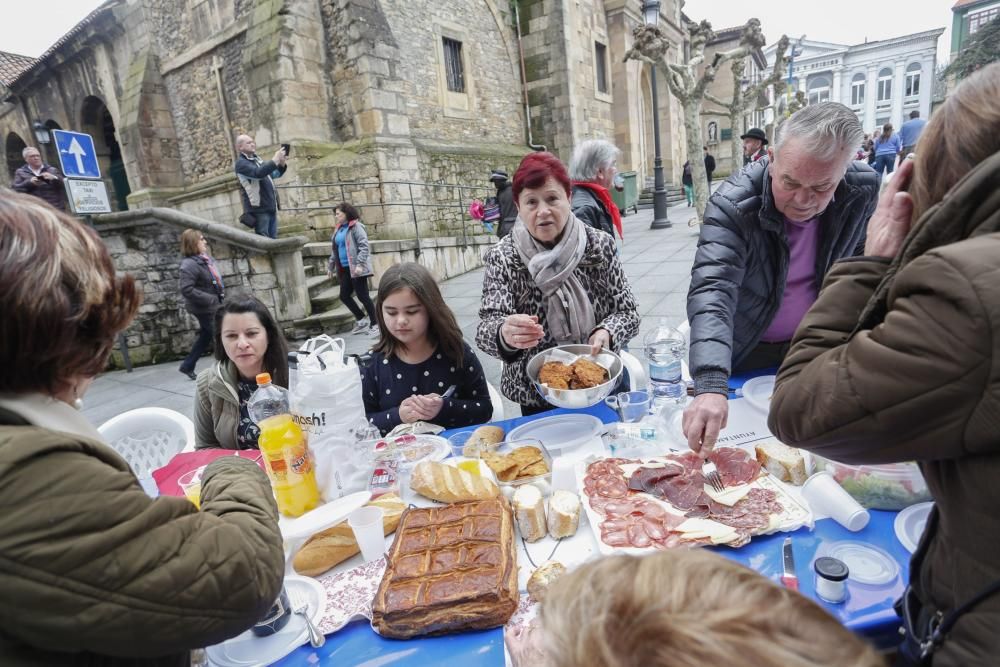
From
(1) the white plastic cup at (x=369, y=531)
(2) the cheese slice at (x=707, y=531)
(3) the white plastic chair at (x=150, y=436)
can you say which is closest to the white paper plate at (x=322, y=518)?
(1) the white plastic cup at (x=369, y=531)

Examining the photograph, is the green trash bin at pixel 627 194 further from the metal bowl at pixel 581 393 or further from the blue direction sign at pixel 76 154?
the metal bowl at pixel 581 393

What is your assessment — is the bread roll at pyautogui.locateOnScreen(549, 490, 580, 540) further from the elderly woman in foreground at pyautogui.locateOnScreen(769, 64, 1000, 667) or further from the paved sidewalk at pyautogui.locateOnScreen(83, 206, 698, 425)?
the paved sidewalk at pyautogui.locateOnScreen(83, 206, 698, 425)

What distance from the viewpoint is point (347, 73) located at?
459 inches

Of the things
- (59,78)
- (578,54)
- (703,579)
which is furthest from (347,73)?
(59,78)

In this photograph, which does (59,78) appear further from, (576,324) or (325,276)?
(576,324)

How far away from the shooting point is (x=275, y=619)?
1.30 meters

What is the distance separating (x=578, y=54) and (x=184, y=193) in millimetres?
13855

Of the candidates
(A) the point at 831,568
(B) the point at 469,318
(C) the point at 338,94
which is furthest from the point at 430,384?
A: (C) the point at 338,94

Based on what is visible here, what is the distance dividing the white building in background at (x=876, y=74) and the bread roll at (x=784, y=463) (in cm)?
6346

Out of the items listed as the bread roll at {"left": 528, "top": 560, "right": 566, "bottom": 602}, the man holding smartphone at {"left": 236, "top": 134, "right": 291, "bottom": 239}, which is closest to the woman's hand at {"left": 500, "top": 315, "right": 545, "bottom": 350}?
the bread roll at {"left": 528, "top": 560, "right": 566, "bottom": 602}

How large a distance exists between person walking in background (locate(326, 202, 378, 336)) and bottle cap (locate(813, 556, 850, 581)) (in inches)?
290

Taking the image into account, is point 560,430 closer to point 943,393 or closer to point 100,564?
point 943,393

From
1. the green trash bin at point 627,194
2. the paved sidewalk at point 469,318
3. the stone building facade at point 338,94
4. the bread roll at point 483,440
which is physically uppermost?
the stone building facade at point 338,94

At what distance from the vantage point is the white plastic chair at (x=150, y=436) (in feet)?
9.74
